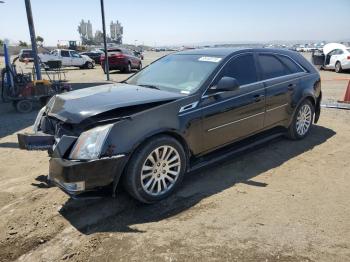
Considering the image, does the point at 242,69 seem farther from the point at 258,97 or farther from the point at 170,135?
the point at 170,135

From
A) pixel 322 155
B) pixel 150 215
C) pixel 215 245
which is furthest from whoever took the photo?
pixel 322 155

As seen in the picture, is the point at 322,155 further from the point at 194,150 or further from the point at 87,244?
the point at 87,244

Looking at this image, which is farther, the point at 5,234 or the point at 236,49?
the point at 236,49

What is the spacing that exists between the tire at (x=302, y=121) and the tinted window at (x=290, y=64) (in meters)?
0.55

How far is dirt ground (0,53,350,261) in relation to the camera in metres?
3.17

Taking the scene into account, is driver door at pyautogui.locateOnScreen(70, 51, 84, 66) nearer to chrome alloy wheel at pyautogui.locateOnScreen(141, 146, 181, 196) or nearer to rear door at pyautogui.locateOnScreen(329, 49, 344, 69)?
rear door at pyautogui.locateOnScreen(329, 49, 344, 69)

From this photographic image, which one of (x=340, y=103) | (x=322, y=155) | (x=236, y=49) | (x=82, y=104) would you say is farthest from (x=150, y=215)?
(x=340, y=103)

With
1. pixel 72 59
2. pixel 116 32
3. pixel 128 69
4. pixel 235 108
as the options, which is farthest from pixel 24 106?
pixel 116 32

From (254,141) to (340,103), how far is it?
5129 mm

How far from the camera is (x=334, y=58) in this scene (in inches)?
800

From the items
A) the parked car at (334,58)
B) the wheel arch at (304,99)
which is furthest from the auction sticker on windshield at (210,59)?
the parked car at (334,58)

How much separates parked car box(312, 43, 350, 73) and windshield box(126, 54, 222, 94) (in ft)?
54.4

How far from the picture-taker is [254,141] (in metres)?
5.30

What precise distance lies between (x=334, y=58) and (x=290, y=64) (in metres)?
16.1
